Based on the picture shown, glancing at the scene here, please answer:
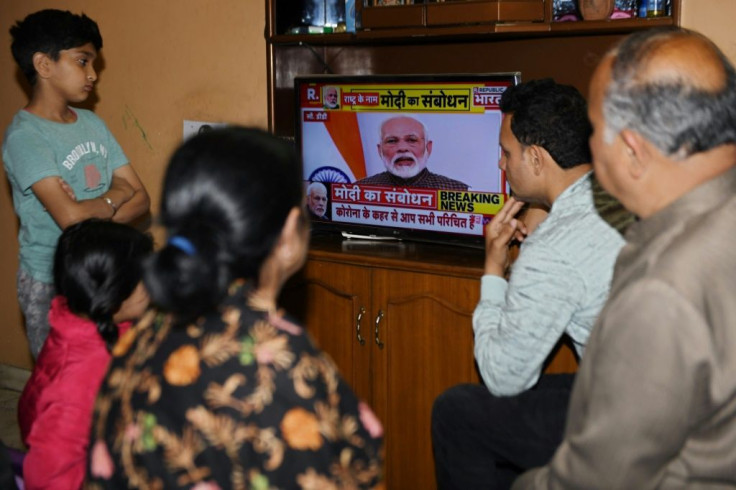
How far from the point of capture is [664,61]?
1434mm

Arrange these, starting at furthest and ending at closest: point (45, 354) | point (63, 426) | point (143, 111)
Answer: point (143, 111) → point (45, 354) → point (63, 426)

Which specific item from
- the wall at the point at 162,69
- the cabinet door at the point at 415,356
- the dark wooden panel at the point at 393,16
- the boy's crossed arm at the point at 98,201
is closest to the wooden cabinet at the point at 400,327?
the cabinet door at the point at 415,356

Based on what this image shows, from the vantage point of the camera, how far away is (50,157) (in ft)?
9.34

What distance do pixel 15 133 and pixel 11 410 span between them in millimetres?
1681

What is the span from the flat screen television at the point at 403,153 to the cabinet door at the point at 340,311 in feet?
0.80

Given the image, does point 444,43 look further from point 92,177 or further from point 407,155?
point 92,177

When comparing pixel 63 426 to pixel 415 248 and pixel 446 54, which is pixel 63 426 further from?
pixel 446 54

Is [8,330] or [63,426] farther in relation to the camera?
[8,330]

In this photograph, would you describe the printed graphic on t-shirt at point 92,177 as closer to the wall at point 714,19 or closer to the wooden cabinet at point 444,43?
the wooden cabinet at point 444,43

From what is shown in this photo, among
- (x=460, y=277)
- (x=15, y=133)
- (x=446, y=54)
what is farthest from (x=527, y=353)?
(x=15, y=133)

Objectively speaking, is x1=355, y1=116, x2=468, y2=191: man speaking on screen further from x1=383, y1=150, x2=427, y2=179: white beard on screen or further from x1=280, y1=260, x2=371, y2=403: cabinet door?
x1=280, y1=260, x2=371, y2=403: cabinet door

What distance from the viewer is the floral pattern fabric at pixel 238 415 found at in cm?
122

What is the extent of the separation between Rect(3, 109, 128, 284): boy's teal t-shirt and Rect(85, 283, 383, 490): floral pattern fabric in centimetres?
166

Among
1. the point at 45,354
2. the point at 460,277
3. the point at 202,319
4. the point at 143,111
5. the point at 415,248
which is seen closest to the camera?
the point at 202,319
